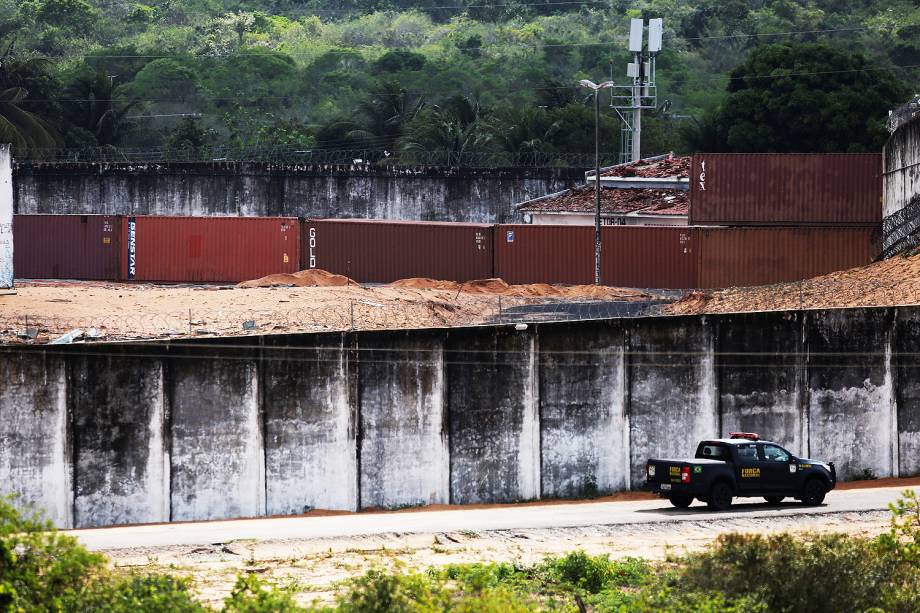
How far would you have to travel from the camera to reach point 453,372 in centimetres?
3056

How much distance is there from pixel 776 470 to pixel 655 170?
38.2 m

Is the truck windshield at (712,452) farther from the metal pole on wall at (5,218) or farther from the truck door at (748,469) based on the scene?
the metal pole on wall at (5,218)

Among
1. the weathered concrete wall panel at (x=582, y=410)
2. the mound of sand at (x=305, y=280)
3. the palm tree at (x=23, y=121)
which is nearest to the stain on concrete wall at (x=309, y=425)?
the weathered concrete wall panel at (x=582, y=410)

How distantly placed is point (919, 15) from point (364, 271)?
99672mm

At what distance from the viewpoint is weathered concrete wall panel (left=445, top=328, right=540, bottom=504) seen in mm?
30531

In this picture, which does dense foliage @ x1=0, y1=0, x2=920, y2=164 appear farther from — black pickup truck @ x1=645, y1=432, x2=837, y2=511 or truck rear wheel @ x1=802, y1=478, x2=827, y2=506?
truck rear wheel @ x1=802, y1=478, x2=827, y2=506

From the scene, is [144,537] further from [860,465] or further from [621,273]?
[621,273]

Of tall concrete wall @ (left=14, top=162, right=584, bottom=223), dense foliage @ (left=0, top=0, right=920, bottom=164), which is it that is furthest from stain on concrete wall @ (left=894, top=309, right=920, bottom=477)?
dense foliage @ (left=0, top=0, right=920, bottom=164)

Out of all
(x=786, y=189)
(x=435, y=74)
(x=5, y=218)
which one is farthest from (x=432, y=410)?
(x=435, y=74)

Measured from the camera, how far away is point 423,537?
2331 cm

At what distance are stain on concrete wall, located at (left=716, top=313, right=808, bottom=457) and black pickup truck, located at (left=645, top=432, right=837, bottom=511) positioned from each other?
4350 millimetres

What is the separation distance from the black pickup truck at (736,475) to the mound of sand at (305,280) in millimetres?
23754

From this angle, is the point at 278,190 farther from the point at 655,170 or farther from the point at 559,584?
the point at 559,584

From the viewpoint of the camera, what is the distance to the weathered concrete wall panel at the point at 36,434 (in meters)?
27.4
